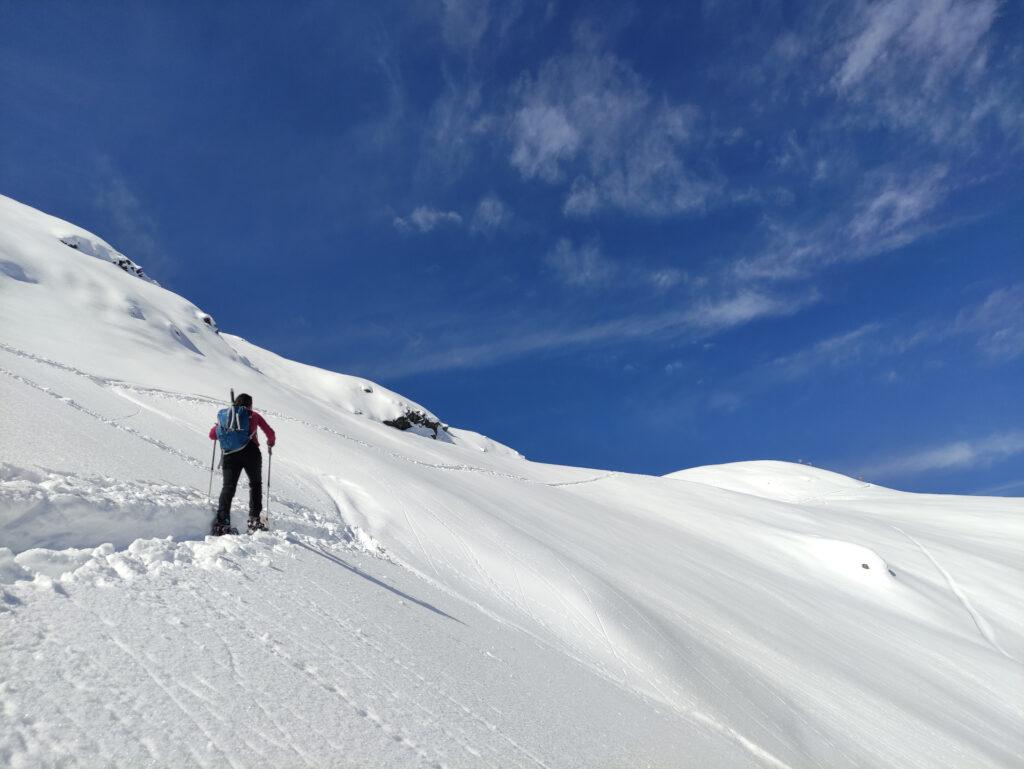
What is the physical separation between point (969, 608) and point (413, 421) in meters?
55.0

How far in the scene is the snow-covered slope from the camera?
3.81 meters

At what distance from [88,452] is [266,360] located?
67.2m

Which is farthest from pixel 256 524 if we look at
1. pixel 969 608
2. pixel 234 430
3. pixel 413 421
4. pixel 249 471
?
pixel 413 421

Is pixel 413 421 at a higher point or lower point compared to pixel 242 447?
higher

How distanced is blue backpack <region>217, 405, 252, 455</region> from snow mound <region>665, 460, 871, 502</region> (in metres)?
46.6

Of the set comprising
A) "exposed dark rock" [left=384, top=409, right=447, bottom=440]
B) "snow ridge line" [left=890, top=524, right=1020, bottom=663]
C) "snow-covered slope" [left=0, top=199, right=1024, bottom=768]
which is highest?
"exposed dark rock" [left=384, top=409, right=447, bottom=440]

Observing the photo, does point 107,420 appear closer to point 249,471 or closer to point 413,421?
point 249,471

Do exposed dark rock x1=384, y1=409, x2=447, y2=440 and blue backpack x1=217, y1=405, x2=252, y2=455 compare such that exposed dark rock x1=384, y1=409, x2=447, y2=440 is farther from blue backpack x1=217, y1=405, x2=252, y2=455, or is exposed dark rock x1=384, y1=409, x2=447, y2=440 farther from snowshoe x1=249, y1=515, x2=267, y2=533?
Answer: snowshoe x1=249, y1=515, x2=267, y2=533

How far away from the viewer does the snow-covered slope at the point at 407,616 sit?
150 inches

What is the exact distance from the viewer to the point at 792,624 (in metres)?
15.7

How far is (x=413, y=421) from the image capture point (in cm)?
6850

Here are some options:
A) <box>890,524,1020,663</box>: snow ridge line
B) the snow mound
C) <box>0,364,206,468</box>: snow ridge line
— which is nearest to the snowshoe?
<box>0,364,206,468</box>: snow ridge line

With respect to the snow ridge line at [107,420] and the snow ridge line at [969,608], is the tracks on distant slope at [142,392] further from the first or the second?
the snow ridge line at [969,608]

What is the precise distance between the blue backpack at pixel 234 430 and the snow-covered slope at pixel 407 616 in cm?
83
